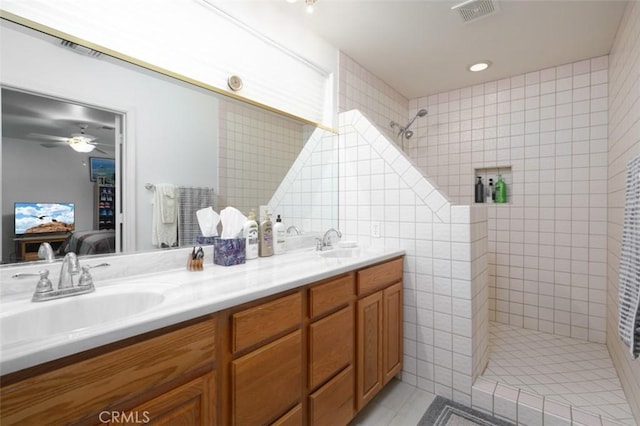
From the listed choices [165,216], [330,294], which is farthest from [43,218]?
[330,294]

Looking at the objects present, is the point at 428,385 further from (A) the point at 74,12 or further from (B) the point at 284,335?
(A) the point at 74,12

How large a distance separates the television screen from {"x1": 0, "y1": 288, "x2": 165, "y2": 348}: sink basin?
11.2 inches

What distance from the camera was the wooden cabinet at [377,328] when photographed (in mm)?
1552

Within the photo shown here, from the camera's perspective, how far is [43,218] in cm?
105

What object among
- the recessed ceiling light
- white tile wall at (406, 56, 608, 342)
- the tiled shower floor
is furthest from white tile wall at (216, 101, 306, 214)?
white tile wall at (406, 56, 608, 342)

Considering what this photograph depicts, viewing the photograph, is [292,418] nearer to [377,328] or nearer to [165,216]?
[377,328]

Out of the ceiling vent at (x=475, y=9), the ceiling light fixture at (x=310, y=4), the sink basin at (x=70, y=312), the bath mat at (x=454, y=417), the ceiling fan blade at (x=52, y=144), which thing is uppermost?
the ceiling vent at (x=475, y=9)

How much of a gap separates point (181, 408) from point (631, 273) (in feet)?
5.53

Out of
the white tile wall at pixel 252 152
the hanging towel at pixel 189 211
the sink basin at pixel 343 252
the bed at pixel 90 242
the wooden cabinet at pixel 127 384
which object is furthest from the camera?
the sink basin at pixel 343 252

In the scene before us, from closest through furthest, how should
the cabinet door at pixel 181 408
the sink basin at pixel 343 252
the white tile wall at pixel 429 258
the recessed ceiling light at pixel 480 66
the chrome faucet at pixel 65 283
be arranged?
the cabinet door at pixel 181 408, the chrome faucet at pixel 65 283, the white tile wall at pixel 429 258, the sink basin at pixel 343 252, the recessed ceiling light at pixel 480 66

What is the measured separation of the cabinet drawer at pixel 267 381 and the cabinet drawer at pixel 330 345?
0.08 metres

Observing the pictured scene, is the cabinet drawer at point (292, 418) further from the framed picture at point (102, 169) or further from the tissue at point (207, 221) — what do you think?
the framed picture at point (102, 169)

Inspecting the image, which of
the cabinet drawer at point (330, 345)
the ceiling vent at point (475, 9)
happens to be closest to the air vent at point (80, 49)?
the cabinet drawer at point (330, 345)
